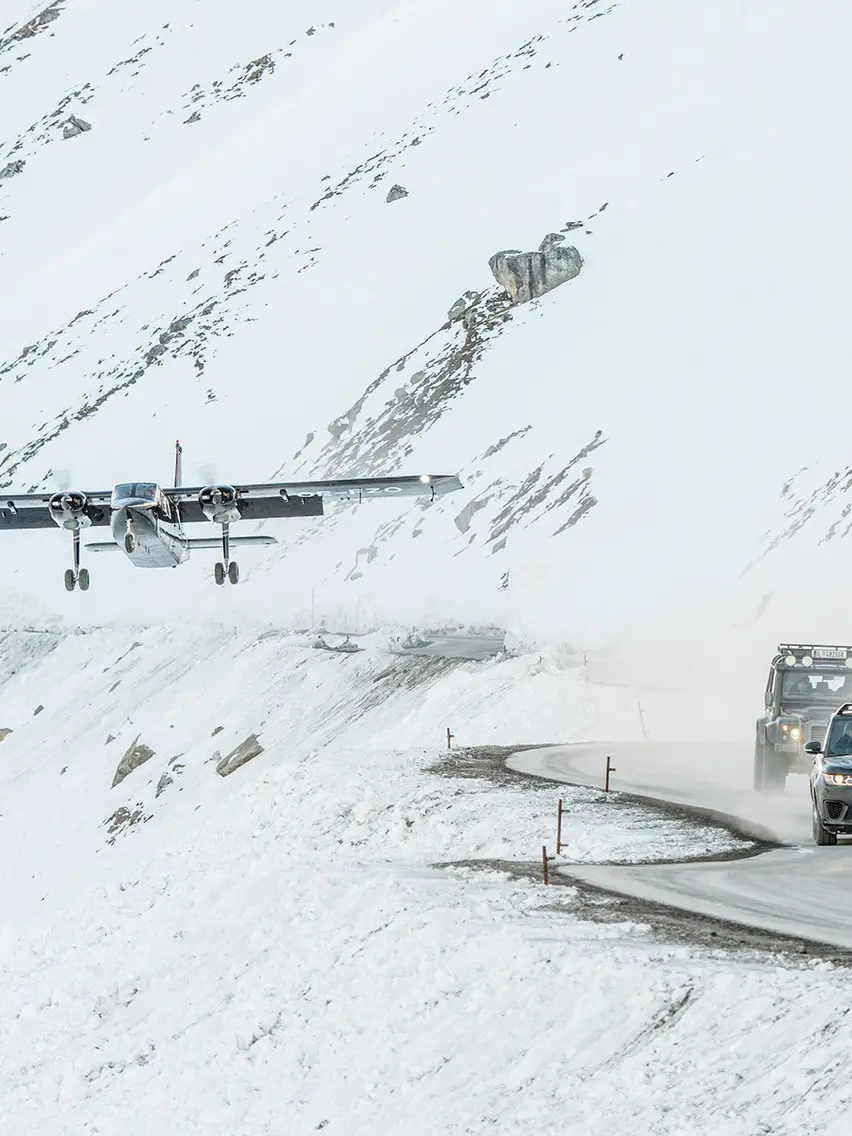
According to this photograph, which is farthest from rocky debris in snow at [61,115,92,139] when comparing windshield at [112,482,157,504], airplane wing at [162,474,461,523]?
windshield at [112,482,157,504]

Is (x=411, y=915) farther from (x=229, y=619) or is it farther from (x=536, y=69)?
(x=536, y=69)

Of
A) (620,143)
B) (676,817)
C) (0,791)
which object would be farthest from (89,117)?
(676,817)

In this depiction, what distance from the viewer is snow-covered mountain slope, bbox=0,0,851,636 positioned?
6053cm

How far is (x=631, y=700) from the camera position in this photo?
1373 inches

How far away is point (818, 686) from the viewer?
2098 centimetres

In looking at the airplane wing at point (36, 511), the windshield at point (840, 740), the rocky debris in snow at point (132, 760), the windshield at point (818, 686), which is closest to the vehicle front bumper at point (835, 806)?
the windshield at point (840, 740)

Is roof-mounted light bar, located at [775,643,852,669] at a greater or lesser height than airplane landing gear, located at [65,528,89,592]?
lesser

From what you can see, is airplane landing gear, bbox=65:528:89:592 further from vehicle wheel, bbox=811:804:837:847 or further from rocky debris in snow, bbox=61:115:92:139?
rocky debris in snow, bbox=61:115:92:139

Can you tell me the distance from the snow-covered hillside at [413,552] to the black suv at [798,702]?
120 inches

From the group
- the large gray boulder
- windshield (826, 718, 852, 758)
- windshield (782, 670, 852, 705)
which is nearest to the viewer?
windshield (826, 718, 852, 758)

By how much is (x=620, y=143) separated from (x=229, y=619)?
49.1 metres

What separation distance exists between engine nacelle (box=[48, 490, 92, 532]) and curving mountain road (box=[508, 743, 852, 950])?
15.1 metres

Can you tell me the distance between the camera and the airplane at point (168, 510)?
108 feet

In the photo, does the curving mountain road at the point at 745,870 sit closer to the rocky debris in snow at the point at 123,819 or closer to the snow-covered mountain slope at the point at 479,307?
the rocky debris in snow at the point at 123,819
